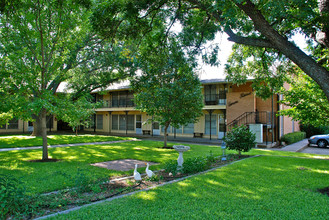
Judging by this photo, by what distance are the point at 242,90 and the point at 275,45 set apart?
55.9 ft

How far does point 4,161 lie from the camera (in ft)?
33.5

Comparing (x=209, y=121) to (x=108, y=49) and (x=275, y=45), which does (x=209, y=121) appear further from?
(x=275, y=45)

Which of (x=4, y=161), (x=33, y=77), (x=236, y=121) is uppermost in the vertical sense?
(x=33, y=77)

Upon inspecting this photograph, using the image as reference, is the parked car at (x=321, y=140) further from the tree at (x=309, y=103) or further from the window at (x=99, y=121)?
the window at (x=99, y=121)

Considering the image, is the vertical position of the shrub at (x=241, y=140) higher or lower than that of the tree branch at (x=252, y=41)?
lower

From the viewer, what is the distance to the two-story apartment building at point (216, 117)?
66.3 feet

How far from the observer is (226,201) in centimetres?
512

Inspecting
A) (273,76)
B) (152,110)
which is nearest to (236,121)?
(152,110)

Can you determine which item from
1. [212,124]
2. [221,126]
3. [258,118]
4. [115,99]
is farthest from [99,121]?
[258,118]

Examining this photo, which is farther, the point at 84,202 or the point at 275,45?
the point at 275,45

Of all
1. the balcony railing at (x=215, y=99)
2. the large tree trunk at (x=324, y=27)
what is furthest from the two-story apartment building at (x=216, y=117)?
the large tree trunk at (x=324, y=27)

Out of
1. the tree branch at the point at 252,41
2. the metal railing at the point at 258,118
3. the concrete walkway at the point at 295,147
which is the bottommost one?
the concrete walkway at the point at 295,147

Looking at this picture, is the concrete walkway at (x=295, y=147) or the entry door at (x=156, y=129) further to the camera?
the entry door at (x=156, y=129)

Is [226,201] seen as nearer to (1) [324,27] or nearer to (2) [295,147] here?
(1) [324,27]
